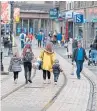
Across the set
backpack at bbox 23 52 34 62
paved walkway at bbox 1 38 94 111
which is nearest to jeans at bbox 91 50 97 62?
paved walkway at bbox 1 38 94 111

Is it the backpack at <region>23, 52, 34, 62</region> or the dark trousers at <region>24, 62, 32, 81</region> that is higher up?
the backpack at <region>23, 52, 34, 62</region>

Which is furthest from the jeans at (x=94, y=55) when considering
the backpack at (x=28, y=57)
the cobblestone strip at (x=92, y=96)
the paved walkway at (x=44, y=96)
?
the backpack at (x=28, y=57)

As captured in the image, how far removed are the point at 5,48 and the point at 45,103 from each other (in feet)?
93.4

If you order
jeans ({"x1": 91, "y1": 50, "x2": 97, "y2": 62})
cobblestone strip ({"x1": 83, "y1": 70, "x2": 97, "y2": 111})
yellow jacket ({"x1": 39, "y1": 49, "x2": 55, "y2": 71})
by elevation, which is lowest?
cobblestone strip ({"x1": 83, "y1": 70, "x2": 97, "y2": 111})

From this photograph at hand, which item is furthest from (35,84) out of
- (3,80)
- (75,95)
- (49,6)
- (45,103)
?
(49,6)

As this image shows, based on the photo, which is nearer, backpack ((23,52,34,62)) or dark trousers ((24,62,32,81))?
backpack ((23,52,34,62))

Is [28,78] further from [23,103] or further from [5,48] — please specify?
[5,48]

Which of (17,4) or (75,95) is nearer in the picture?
(75,95)

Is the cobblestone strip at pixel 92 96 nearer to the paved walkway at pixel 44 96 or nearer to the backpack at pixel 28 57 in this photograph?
the paved walkway at pixel 44 96

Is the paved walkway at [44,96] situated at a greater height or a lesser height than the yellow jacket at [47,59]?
lesser

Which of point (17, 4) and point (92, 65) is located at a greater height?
point (17, 4)

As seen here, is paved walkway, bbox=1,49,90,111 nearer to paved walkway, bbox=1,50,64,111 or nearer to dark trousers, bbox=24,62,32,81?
paved walkway, bbox=1,50,64,111

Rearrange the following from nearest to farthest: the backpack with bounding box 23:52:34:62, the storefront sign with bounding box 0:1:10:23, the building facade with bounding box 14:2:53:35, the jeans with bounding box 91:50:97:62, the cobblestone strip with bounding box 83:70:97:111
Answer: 1. the cobblestone strip with bounding box 83:70:97:111
2. the backpack with bounding box 23:52:34:62
3. the jeans with bounding box 91:50:97:62
4. the storefront sign with bounding box 0:1:10:23
5. the building facade with bounding box 14:2:53:35

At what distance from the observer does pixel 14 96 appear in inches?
646
